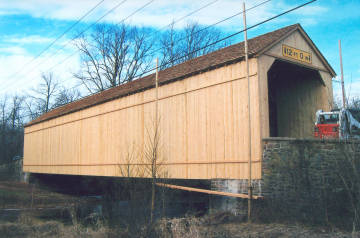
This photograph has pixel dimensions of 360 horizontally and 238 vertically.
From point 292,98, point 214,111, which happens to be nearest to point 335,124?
point 292,98

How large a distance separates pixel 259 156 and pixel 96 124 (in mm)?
10956

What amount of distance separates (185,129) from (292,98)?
5.64 m

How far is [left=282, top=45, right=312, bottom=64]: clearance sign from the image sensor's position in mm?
12562

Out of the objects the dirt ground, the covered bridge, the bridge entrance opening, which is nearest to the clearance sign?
the covered bridge

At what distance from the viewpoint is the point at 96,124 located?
19.3 meters

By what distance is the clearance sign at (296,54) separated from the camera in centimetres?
1256

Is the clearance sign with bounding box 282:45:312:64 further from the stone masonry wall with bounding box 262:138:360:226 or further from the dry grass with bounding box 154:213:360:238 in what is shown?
the dry grass with bounding box 154:213:360:238

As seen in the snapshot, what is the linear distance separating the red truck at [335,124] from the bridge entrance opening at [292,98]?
132 centimetres

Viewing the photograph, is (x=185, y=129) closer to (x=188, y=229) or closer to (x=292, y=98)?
(x=188, y=229)

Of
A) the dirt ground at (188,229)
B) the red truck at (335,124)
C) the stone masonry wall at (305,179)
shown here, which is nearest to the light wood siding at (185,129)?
the stone masonry wall at (305,179)

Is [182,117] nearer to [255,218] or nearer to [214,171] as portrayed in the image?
[214,171]

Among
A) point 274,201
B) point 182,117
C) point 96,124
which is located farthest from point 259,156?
point 96,124

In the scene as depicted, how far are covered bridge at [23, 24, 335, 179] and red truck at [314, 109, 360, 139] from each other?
156cm

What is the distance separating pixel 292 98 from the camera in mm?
16219
